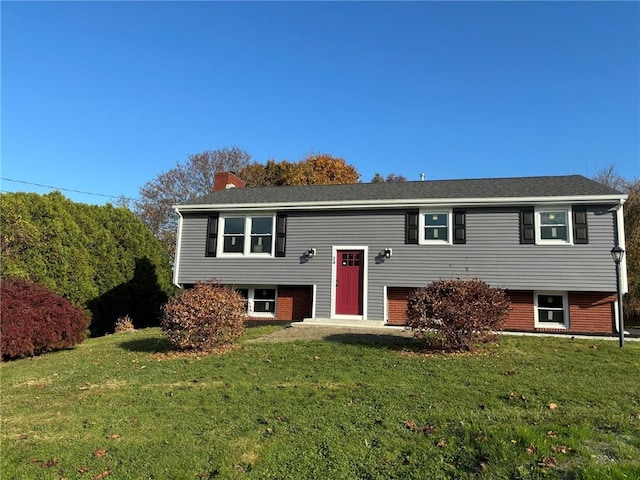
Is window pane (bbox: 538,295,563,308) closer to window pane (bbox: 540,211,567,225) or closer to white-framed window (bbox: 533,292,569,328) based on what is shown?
white-framed window (bbox: 533,292,569,328)


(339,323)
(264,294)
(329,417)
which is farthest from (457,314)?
(264,294)

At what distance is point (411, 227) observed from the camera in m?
14.8

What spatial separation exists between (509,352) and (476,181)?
31.4 feet

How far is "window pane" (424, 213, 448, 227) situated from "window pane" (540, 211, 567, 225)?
2.99 metres

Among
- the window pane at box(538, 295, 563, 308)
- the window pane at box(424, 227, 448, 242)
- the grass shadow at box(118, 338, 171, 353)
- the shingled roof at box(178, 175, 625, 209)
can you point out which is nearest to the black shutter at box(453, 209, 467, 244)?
→ the window pane at box(424, 227, 448, 242)

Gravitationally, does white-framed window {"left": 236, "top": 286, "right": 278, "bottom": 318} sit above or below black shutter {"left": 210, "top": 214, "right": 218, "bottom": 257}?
below

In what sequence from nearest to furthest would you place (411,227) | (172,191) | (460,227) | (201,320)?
(201,320)
(460,227)
(411,227)
(172,191)

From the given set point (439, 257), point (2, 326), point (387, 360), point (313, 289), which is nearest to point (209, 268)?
point (313, 289)

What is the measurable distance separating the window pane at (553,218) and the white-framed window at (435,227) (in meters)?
2.88

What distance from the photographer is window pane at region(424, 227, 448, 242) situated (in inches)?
577

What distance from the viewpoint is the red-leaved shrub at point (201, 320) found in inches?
356

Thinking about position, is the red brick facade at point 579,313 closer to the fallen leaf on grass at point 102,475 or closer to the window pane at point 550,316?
the window pane at point 550,316

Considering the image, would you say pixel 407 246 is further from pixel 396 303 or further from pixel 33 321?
pixel 33 321

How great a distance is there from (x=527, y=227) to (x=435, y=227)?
9.35 feet
